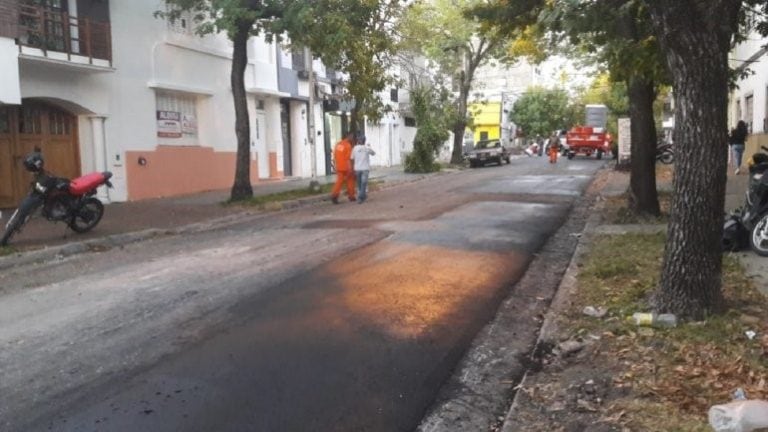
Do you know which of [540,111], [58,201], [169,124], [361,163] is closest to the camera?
[58,201]

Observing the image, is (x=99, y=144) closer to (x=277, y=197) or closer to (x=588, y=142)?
(x=277, y=197)

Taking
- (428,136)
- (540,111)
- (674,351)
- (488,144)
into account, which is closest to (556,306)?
(674,351)

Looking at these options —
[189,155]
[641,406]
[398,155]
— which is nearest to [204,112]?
[189,155]

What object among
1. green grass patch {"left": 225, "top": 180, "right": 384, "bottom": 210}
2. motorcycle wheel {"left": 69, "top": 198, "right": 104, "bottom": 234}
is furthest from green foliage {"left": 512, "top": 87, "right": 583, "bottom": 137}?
motorcycle wheel {"left": 69, "top": 198, "right": 104, "bottom": 234}

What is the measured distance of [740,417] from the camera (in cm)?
350

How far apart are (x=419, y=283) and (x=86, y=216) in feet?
24.1

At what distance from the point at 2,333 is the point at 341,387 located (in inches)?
133

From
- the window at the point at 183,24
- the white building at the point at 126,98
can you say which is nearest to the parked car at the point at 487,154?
the white building at the point at 126,98

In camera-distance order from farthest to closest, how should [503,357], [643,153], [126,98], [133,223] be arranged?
1. [126,98]
2. [133,223]
3. [643,153]
4. [503,357]

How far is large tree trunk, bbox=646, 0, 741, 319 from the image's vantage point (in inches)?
205

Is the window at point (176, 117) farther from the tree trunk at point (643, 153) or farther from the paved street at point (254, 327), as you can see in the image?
the tree trunk at point (643, 153)

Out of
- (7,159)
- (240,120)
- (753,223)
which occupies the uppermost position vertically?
(240,120)

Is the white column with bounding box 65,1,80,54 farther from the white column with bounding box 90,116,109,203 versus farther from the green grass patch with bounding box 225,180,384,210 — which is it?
the green grass patch with bounding box 225,180,384,210

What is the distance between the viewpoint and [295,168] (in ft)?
96.0
